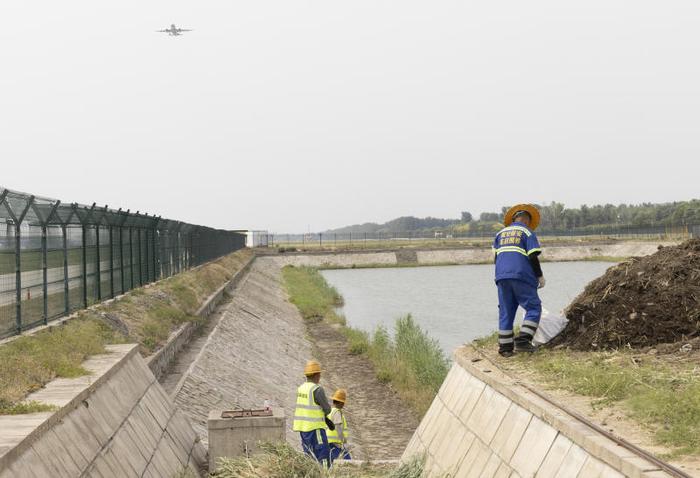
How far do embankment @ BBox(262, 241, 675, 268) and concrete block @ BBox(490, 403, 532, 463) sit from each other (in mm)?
85377

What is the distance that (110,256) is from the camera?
19422 mm

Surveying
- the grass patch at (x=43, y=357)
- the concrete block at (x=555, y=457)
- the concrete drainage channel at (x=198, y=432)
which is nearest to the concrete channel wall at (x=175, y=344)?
the concrete drainage channel at (x=198, y=432)

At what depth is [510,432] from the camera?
709 centimetres

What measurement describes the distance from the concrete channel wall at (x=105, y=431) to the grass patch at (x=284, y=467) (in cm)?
90

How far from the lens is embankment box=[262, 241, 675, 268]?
94.9 meters

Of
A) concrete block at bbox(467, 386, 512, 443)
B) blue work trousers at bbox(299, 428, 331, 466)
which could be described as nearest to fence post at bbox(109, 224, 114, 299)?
blue work trousers at bbox(299, 428, 331, 466)

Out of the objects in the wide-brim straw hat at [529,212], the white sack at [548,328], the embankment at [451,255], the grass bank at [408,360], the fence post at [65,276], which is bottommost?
the grass bank at [408,360]

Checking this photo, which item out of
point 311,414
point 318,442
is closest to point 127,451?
point 311,414

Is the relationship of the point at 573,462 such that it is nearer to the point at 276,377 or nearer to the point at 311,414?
the point at 311,414

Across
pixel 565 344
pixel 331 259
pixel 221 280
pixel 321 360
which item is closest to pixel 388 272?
pixel 331 259

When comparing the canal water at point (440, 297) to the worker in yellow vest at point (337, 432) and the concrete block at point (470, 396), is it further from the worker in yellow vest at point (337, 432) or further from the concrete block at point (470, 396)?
the concrete block at point (470, 396)

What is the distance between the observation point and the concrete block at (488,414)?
24.6 ft

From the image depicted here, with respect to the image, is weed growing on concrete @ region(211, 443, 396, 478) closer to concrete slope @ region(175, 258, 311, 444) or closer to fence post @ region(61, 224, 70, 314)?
concrete slope @ region(175, 258, 311, 444)

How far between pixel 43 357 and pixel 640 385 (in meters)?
6.80
